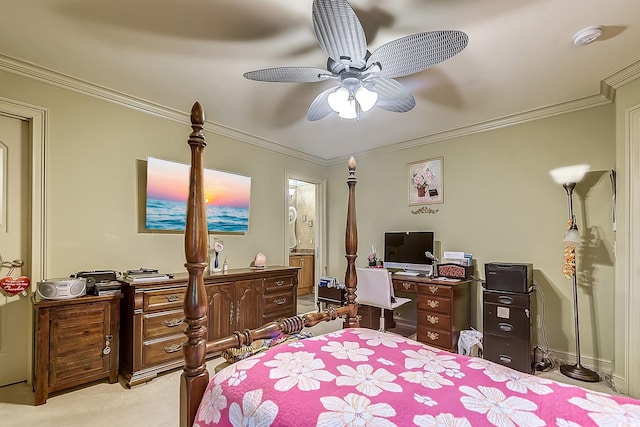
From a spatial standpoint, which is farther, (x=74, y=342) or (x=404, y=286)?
(x=404, y=286)

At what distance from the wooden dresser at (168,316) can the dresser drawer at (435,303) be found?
176cm

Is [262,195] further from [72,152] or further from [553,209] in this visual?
[553,209]

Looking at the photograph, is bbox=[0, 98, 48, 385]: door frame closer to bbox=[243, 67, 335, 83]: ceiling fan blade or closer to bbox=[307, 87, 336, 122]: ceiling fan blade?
bbox=[243, 67, 335, 83]: ceiling fan blade

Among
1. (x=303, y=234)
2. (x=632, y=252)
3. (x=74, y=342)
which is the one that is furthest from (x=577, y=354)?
(x=303, y=234)

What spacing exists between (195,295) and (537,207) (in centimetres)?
341

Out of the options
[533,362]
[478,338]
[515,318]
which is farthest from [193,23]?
[533,362]

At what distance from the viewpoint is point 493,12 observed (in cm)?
182

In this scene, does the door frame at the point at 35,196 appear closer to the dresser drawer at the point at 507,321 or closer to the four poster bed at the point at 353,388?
the four poster bed at the point at 353,388

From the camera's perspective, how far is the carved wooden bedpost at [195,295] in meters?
1.32

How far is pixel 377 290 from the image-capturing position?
3.46m

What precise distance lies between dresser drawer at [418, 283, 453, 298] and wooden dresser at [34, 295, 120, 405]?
9.60ft

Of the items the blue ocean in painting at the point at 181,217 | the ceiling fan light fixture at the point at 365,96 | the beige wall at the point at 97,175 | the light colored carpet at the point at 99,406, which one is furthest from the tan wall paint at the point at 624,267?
the beige wall at the point at 97,175

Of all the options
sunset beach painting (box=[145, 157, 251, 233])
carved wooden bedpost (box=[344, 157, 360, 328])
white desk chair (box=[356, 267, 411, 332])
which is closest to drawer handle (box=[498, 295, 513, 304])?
white desk chair (box=[356, 267, 411, 332])

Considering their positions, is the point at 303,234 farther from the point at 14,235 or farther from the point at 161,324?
the point at 14,235
